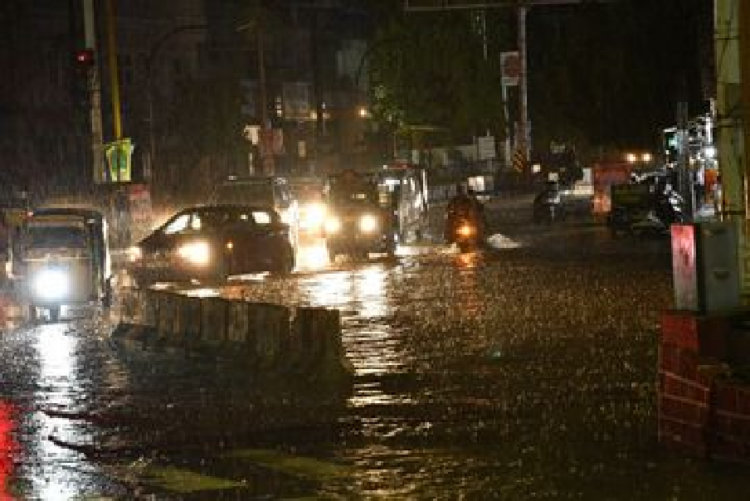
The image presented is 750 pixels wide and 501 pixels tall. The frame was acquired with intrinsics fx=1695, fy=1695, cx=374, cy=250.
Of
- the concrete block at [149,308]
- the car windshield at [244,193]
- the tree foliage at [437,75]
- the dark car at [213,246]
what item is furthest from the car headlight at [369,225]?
the tree foliage at [437,75]

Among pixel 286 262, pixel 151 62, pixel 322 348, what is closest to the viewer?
pixel 322 348

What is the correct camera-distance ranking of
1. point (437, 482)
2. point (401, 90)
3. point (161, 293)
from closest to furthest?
point (437, 482) → point (161, 293) → point (401, 90)

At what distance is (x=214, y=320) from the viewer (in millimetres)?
20422

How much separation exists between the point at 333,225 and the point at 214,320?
20.6 meters


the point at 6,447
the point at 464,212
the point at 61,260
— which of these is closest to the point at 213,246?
the point at 61,260

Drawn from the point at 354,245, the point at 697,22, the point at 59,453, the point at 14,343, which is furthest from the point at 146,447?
the point at 697,22

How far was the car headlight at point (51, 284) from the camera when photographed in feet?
90.4

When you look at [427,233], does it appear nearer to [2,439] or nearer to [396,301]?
[396,301]

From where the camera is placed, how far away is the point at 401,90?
87.9m

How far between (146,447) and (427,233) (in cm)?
3981

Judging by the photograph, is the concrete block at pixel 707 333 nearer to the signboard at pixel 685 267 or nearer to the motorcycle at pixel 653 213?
the signboard at pixel 685 267

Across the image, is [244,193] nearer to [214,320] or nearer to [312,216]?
[312,216]

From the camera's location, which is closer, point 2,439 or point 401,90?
point 2,439

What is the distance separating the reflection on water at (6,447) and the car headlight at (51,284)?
10.6m
